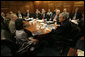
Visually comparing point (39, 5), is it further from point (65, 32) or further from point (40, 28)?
point (65, 32)

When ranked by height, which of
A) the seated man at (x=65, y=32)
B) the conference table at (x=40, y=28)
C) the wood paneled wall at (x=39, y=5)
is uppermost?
the wood paneled wall at (x=39, y=5)

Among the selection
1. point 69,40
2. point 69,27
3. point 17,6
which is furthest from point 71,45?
point 17,6

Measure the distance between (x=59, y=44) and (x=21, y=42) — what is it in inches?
34.1

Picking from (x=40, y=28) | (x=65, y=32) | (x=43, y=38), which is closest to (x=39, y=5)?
(x=40, y=28)

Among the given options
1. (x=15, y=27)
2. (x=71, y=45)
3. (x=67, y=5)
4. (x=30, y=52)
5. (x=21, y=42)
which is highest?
(x=67, y=5)

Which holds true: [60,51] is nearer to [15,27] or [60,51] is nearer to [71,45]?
[71,45]

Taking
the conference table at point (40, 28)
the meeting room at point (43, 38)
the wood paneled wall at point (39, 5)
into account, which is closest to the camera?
the meeting room at point (43, 38)

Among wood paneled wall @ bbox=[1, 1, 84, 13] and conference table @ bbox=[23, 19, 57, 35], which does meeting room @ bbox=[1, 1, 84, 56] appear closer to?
conference table @ bbox=[23, 19, 57, 35]

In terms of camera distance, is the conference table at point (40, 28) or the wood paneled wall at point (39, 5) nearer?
the conference table at point (40, 28)

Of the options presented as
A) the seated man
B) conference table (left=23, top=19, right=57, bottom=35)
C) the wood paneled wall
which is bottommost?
conference table (left=23, top=19, right=57, bottom=35)

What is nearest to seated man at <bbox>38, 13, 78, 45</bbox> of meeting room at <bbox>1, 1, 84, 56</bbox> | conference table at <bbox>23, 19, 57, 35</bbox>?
meeting room at <bbox>1, 1, 84, 56</bbox>

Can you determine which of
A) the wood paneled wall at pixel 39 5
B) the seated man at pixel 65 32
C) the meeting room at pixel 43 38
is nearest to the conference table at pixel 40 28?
the meeting room at pixel 43 38

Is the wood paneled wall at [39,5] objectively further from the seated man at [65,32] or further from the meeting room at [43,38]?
the seated man at [65,32]

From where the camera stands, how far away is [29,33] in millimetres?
1832
